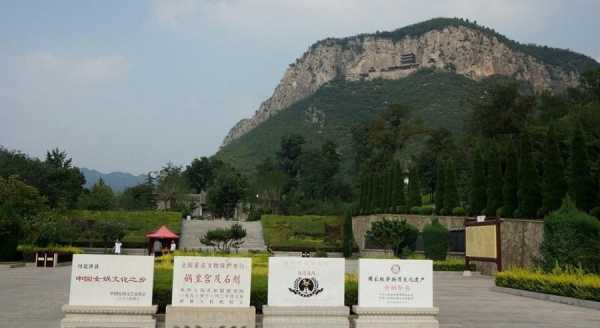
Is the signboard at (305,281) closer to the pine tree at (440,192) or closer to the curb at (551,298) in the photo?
the curb at (551,298)

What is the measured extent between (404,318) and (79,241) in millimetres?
33436

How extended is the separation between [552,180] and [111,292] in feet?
61.0

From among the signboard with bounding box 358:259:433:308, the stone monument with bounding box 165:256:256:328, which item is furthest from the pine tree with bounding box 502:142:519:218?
the stone monument with bounding box 165:256:256:328

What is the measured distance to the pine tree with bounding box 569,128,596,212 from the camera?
807 inches

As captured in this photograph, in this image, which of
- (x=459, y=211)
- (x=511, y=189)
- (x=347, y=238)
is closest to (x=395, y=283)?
(x=511, y=189)

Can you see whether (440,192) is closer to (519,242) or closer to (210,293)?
→ (519,242)

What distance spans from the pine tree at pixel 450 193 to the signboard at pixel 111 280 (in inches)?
1017

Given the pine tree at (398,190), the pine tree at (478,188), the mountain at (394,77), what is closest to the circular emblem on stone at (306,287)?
the pine tree at (478,188)

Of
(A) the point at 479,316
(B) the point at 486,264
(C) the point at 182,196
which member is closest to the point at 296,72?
(C) the point at 182,196

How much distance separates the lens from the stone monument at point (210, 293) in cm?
843

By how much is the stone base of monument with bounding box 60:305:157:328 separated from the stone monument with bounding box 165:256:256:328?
45 cm

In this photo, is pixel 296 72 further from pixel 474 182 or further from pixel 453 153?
pixel 474 182

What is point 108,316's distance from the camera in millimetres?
8516

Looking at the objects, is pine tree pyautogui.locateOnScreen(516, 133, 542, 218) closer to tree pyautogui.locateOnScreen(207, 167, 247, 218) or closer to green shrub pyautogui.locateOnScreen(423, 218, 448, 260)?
green shrub pyautogui.locateOnScreen(423, 218, 448, 260)
